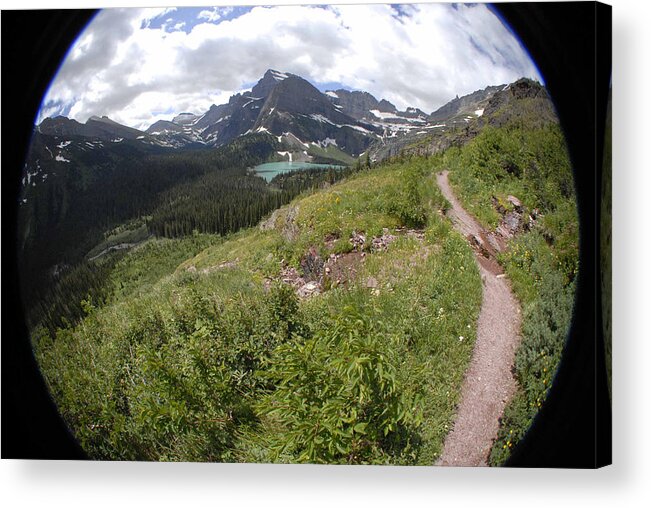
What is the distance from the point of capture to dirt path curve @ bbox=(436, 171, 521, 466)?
19.1 feet

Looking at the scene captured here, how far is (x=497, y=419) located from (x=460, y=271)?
178 centimetres

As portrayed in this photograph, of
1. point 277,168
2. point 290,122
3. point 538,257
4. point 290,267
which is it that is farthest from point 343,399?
point 290,122

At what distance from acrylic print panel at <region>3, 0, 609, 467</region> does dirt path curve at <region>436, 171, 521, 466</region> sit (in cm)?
3

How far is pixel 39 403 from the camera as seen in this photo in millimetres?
6664

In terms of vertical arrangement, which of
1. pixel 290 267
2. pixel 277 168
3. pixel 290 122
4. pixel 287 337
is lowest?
pixel 287 337

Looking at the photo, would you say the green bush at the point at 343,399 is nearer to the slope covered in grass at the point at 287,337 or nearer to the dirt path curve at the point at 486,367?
the slope covered in grass at the point at 287,337

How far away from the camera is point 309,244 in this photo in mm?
6297

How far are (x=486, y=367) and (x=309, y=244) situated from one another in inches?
102

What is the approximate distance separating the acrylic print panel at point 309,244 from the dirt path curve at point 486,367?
3cm

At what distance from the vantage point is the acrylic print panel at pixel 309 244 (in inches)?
231

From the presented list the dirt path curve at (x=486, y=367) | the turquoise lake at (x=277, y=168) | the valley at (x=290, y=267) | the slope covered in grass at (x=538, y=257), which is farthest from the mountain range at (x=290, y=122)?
the dirt path curve at (x=486, y=367)

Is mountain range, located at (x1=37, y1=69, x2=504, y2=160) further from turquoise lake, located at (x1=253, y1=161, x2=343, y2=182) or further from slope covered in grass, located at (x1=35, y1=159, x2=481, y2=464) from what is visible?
slope covered in grass, located at (x1=35, y1=159, x2=481, y2=464)

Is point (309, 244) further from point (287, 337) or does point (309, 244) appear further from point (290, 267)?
point (287, 337)

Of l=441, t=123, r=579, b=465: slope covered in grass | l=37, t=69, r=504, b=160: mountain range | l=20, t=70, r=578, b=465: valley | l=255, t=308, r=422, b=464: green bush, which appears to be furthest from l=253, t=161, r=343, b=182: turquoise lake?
l=441, t=123, r=579, b=465: slope covered in grass
